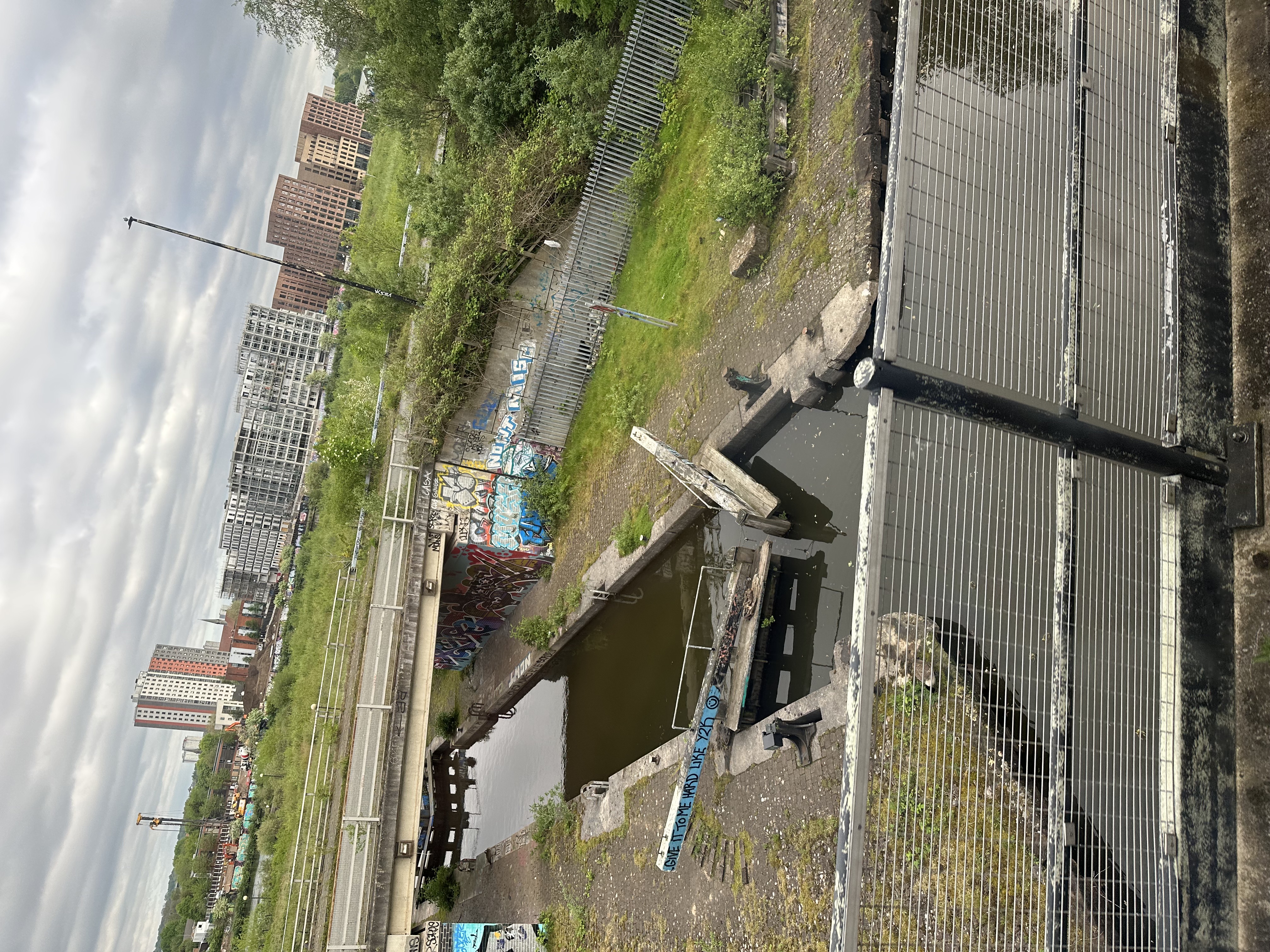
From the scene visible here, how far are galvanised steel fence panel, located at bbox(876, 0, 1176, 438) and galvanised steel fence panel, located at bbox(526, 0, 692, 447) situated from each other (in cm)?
857

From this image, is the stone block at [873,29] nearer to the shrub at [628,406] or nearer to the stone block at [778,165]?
the stone block at [778,165]

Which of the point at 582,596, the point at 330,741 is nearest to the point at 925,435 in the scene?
the point at 582,596

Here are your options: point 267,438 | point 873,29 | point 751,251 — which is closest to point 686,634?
point 751,251

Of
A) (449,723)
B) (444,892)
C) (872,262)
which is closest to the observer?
(872,262)

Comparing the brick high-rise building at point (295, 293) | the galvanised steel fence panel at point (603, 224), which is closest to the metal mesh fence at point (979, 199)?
the galvanised steel fence panel at point (603, 224)

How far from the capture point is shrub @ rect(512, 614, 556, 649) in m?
14.8

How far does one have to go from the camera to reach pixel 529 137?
15.1 meters

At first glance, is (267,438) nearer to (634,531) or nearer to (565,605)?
(565,605)

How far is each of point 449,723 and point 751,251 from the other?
15153 mm

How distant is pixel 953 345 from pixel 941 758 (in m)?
2.54

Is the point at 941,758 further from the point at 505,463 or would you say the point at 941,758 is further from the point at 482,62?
the point at 482,62

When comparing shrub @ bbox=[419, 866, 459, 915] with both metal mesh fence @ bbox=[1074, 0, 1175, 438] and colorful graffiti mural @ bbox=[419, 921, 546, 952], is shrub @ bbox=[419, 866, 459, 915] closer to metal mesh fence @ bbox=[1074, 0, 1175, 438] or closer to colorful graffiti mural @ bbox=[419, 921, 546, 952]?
colorful graffiti mural @ bbox=[419, 921, 546, 952]

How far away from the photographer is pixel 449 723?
20.2 m

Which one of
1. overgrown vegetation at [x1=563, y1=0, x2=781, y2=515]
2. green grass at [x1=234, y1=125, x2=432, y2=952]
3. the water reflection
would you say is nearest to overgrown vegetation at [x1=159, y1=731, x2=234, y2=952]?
green grass at [x1=234, y1=125, x2=432, y2=952]
